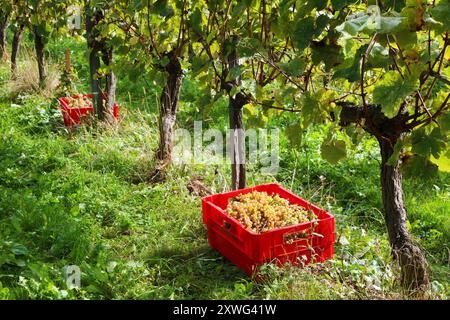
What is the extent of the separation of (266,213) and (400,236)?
843 mm

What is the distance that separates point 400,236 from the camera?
3.29 metres

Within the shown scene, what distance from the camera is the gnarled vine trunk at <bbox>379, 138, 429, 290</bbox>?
321 cm

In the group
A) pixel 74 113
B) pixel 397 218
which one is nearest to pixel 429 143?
pixel 397 218

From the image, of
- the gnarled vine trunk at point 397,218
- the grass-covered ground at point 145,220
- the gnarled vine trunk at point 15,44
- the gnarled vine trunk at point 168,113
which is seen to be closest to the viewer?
the gnarled vine trunk at point 397,218

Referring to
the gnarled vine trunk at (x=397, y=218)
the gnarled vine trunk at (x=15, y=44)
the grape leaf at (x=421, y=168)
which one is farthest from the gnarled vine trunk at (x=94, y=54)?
the grape leaf at (x=421, y=168)

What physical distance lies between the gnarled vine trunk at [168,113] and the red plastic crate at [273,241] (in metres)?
1.32

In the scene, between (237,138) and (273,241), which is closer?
(273,241)

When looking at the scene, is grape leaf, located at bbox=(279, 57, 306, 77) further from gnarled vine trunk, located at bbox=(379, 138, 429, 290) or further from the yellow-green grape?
the yellow-green grape

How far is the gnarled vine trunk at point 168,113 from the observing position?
16.9ft

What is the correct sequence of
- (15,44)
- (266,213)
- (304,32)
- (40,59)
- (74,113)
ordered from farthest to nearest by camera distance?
(15,44)
(40,59)
(74,113)
(266,213)
(304,32)

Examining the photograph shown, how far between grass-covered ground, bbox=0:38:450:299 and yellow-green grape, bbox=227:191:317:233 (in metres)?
0.29

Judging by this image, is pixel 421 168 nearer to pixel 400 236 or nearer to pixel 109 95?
pixel 400 236

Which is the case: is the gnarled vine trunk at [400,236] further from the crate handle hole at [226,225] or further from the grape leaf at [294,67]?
the crate handle hole at [226,225]
